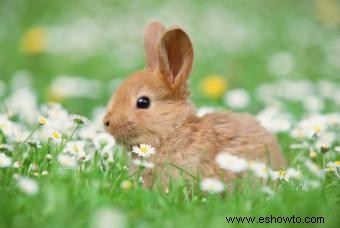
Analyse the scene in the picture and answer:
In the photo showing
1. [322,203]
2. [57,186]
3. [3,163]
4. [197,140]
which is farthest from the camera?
[197,140]

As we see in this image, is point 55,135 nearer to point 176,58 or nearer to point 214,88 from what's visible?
point 176,58

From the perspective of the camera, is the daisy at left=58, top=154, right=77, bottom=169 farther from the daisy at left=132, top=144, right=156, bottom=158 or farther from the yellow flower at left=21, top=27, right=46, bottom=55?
the yellow flower at left=21, top=27, right=46, bottom=55

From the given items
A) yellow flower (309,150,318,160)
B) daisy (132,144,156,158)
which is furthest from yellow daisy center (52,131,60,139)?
yellow flower (309,150,318,160)

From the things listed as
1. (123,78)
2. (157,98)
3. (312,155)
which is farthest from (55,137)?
(123,78)

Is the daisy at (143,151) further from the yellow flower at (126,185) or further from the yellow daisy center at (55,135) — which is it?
the yellow daisy center at (55,135)

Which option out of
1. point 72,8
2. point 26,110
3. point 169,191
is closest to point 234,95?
point 26,110

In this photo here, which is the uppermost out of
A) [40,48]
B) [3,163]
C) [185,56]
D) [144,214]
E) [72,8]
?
[72,8]

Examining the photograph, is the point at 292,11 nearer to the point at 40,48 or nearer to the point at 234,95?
the point at 40,48

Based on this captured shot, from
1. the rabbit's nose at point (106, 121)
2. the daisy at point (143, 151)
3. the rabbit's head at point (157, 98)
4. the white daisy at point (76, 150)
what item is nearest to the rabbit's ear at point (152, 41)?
the rabbit's head at point (157, 98)
